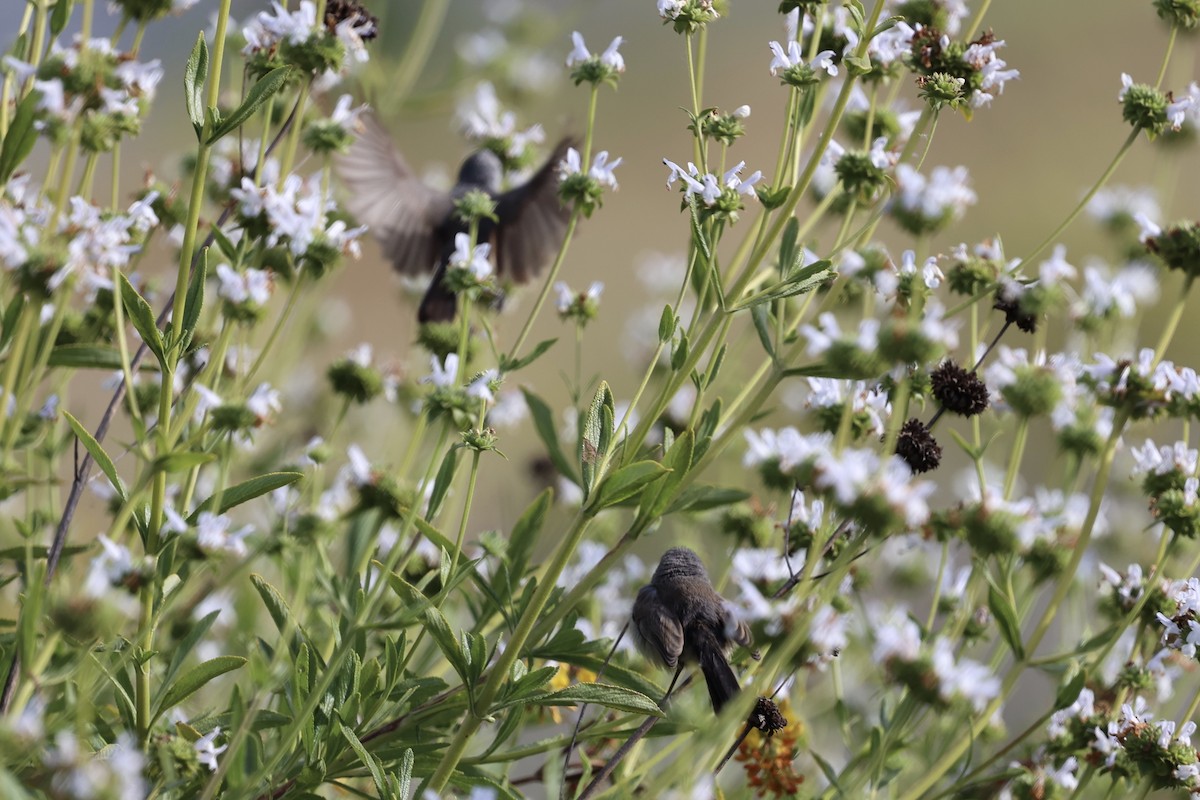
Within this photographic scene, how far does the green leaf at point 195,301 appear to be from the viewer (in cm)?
90

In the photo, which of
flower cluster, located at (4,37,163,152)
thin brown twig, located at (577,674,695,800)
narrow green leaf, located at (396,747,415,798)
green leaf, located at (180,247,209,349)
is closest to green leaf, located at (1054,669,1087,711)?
thin brown twig, located at (577,674,695,800)

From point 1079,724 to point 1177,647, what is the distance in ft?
0.43

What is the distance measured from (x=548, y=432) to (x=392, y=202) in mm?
503

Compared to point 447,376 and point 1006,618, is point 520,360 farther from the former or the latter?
point 1006,618

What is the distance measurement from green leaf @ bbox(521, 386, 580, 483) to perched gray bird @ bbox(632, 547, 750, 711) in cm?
17

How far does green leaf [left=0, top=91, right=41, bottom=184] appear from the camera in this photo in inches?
33.0

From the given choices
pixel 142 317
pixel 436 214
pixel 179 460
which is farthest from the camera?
pixel 436 214

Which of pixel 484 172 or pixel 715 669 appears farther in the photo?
pixel 484 172

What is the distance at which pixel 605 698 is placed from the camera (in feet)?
2.99

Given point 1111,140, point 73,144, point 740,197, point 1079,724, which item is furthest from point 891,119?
point 1111,140

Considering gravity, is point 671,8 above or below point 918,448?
above

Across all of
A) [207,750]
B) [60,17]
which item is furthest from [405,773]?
[60,17]

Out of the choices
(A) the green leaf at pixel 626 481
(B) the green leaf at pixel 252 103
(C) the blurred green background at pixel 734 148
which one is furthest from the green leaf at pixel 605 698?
(C) the blurred green background at pixel 734 148

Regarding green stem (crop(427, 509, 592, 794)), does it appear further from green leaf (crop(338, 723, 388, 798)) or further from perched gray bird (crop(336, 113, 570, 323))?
perched gray bird (crop(336, 113, 570, 323))
